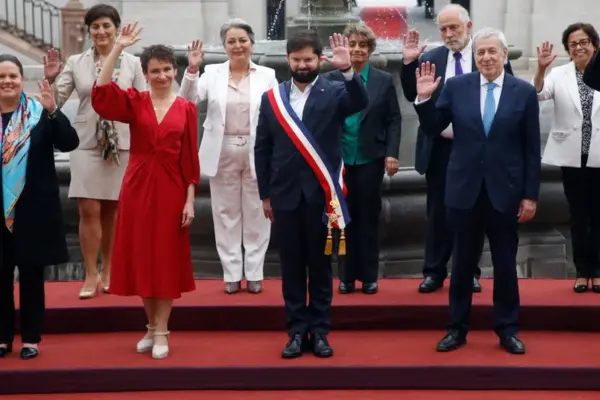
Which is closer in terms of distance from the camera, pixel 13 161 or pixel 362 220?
pixel 13 161

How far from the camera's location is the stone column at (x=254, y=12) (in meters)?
19.1

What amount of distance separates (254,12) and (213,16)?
2.81 ft

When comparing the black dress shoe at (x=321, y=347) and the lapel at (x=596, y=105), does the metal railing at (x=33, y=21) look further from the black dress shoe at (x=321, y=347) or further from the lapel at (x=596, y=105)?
the black dress shoe at (x=321, y=347)

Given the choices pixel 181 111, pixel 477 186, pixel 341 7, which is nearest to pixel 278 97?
pixel 181 111

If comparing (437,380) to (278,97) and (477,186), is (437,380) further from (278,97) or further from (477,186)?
(278,97)

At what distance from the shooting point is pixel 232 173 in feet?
24.0

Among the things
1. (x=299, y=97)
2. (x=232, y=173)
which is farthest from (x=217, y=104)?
(x=299, y=97)

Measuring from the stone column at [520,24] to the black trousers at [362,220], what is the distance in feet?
41.1

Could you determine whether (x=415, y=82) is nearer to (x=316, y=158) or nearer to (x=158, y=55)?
(x=316, y=158)

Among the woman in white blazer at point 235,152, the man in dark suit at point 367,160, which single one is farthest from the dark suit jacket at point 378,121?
the woman in white blazer at point 235,152

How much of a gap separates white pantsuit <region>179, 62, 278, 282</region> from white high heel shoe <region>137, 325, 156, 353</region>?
93cm

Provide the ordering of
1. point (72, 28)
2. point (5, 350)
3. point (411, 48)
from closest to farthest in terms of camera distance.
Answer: point (5, 350)
point (411, 48)
point (72, 28)

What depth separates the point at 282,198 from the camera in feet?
20.6

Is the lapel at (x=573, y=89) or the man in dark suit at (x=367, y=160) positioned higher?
the lapel at (x=573, y=89)
